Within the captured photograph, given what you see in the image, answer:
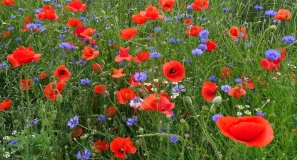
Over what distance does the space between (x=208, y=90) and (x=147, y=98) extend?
1.26 ft

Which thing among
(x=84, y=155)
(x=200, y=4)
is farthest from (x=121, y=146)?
(x=200, y=4)

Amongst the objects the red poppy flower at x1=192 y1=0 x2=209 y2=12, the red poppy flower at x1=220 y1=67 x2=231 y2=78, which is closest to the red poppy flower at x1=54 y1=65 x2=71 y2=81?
the red poppy flower at x1=220 y1=67 x2=231 y2=78

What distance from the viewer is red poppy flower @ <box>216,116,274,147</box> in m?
1.05

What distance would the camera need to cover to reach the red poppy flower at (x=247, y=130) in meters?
1.05

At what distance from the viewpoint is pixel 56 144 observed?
175 cm

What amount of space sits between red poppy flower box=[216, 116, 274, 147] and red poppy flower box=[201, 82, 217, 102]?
645mm

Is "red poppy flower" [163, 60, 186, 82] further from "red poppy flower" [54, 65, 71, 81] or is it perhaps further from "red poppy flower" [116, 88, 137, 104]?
"red poppy flower" [54, 65, 71, 81]

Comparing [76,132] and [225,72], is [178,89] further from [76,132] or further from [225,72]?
[76,132]

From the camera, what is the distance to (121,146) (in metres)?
1.63

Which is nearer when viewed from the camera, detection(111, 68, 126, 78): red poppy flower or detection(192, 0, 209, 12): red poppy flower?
detection(111, 68, 126, 78): red poppy flower

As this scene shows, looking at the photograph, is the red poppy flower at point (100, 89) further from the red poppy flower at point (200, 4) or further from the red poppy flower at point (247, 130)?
the red poppy flower at point (247, 130)

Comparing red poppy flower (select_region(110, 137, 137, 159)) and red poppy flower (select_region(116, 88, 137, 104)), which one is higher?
red poppy flower (select_region(116, 88, 137, 104))

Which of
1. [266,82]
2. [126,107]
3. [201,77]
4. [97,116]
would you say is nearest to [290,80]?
[266,82]

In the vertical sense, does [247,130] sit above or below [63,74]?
below
